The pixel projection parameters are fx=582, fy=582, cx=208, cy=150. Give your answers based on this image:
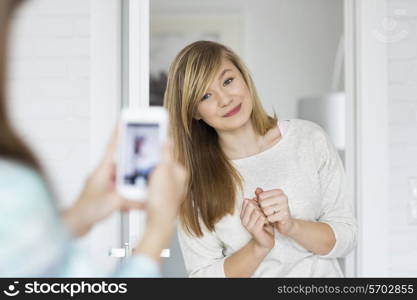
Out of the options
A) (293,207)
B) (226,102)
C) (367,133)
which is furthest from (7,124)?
(367,133)

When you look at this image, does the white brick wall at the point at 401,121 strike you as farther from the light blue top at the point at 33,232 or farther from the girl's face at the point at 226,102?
the light blue top at the point at 33,232

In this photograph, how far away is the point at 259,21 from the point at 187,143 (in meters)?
0.42

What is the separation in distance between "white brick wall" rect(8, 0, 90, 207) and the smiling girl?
18 centimetres

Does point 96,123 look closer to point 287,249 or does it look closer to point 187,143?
point 187,143

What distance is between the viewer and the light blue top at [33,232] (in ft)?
1.57

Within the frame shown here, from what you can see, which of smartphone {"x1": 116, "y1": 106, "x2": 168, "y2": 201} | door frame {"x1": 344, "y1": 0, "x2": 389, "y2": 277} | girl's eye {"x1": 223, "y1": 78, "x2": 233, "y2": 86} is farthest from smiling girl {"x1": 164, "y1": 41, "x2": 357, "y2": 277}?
smartphone {"x1": 116, "y1": 106, "x2": 168, "y2": 201}

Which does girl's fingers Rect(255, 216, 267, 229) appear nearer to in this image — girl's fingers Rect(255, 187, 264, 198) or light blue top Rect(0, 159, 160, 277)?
girl's fingers Rect(255, 187, 264, 198)

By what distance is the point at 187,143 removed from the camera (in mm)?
946

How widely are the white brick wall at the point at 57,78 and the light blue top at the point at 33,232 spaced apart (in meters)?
0.47

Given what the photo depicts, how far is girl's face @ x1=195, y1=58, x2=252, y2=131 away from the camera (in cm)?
90

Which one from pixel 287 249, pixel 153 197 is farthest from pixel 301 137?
pixel 153 197

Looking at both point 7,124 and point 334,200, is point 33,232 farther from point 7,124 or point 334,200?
point 334,200

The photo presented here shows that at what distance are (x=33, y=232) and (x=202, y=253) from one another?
0.51 meters

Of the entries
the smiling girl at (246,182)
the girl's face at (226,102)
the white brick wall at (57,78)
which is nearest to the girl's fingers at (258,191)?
the smiling girl at (246,182)
